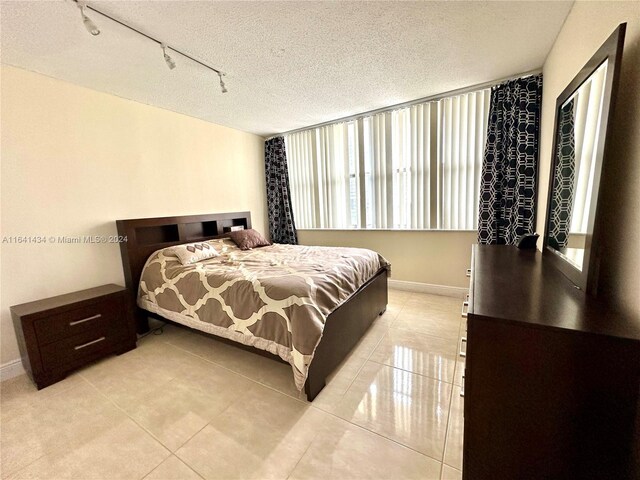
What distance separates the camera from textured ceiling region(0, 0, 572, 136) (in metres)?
1.61

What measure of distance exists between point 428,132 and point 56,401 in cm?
420

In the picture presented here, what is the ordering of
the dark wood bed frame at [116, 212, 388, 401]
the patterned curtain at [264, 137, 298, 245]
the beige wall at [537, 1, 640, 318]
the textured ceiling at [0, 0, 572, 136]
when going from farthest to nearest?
the patterned curtain at [264, 137, 298, 245], the dark wood bed frame at [116, 212, 388, 401], the textured ceiling at [0, 0, 572, 136], the beige wall at [537, 1, 640, 318]

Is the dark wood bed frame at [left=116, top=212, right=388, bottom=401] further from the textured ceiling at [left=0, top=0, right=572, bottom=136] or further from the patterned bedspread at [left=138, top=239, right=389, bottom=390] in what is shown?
the textured ceiling at [left=0, top=0, right=572, bottom=136]

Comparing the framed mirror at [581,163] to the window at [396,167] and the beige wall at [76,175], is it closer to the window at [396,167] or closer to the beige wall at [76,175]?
the window at [396,167]

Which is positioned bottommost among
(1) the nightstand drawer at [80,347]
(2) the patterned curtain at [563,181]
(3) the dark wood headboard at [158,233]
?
(1) the nightstand drawer at [80,347]

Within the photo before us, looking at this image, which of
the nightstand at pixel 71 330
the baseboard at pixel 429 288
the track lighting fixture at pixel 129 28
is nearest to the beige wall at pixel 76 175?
the nightstand at pixel 71 330

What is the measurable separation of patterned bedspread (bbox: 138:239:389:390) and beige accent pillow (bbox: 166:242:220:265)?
0.06 meters

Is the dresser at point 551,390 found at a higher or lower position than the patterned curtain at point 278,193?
lower

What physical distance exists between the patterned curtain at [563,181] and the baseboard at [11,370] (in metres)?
3.91

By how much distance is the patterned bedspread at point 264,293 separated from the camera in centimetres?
164

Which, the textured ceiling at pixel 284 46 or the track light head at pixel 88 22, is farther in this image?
the textured ceiling at pixel 284 46

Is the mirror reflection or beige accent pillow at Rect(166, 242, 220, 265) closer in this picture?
the mirror reflection

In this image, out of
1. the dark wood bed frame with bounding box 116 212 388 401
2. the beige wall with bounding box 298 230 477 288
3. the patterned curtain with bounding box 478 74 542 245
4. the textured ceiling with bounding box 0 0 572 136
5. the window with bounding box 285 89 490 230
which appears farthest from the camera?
the beige wall with bounding box 298 230 477 288

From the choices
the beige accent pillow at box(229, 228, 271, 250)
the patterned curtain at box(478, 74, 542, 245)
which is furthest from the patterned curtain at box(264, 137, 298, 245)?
the patterned curtain at box(478, 74, 542, 245)
